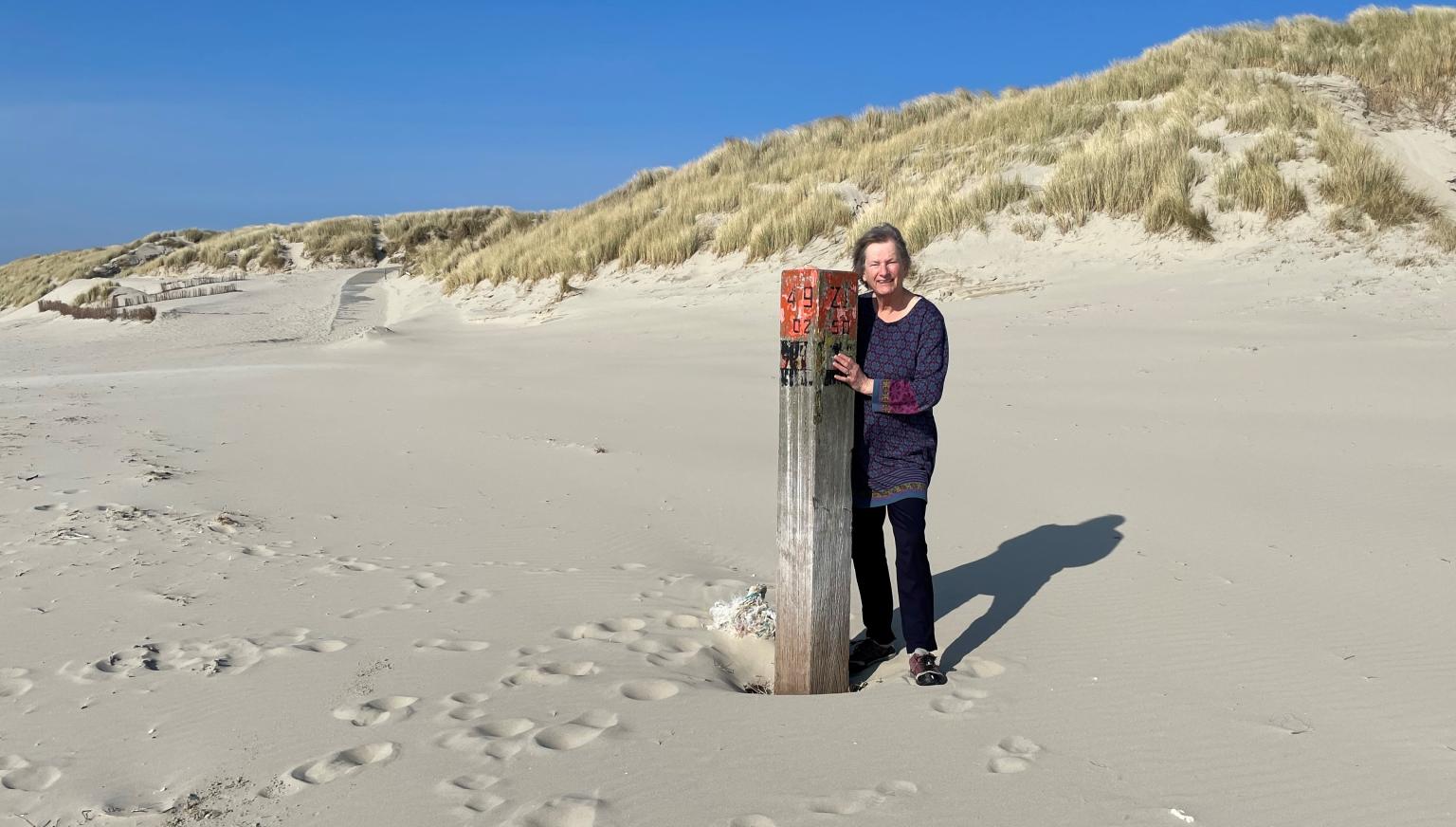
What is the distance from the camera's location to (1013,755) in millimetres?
2848

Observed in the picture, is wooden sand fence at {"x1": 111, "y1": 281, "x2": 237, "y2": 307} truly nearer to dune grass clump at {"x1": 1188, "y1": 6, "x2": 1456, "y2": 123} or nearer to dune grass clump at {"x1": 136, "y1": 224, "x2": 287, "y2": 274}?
dune grass clump at {"x1": 136, "y1": 224, "x2": 287, "y2": 274}

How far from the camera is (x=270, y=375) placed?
467 inches

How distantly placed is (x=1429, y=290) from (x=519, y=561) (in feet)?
31.7

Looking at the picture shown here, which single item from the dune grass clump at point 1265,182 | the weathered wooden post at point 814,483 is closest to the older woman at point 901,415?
the weathered wooden post at point 814,483

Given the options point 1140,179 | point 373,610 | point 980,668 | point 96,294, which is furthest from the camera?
point 96,294

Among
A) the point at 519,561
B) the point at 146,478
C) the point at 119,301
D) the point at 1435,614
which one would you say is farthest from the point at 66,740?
the point at 119,301

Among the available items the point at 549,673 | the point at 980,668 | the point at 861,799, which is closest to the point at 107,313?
the point at 549,673

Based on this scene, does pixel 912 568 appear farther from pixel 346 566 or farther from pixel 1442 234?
pixel 1442 234

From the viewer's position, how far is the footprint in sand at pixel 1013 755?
2764mm

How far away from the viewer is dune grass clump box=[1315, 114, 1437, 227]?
11.1 meters

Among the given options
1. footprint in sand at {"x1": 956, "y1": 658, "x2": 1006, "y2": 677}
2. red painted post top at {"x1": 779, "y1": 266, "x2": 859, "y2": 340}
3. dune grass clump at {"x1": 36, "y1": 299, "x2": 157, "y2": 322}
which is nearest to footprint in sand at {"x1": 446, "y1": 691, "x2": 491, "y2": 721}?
red painted post top at {"x1": 779, "y1": 266, "x2": 859, "y2": 340}

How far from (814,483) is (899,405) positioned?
40 centimetres

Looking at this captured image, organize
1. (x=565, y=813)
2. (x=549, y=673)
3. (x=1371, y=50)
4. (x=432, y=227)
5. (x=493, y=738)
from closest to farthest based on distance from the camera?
(x=565, y=813) → (x=493, y=738) → (x=549, y=673) → (x=1371, y=50) → (x=432, y=227)

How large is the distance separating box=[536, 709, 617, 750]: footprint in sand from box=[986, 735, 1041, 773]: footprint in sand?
1180 millimetres
